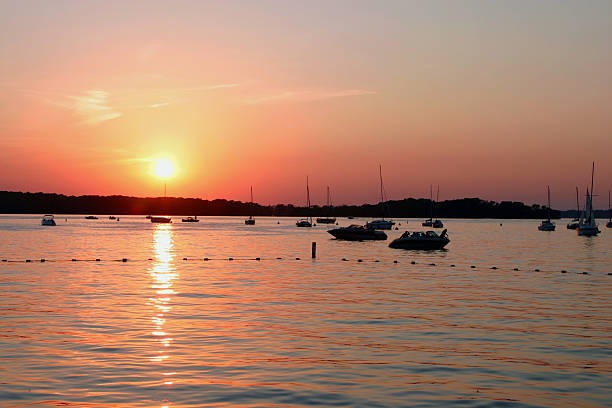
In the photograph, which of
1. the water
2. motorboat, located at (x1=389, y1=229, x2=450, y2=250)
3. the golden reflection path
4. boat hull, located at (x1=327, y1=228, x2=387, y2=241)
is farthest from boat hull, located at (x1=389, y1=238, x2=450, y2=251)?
the water

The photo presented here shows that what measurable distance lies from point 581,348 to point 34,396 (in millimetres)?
16450

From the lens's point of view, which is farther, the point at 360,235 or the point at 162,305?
the point at 360,235

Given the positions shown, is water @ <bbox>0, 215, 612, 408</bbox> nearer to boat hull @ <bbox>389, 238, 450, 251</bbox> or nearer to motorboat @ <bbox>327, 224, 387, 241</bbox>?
boat hull @ <bbox>389, 238, 450, 251</bbox>

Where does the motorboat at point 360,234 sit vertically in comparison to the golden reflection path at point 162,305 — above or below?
above

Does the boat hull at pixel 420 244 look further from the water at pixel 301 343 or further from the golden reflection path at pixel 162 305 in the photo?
the water at pixel 301 343

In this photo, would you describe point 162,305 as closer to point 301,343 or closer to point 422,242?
point 301,343

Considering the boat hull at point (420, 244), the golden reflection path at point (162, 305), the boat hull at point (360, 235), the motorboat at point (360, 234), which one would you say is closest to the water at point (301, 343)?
the golden reflection path at point (162, 305)

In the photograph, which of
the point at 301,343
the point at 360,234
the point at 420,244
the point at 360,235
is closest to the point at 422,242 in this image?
the point at 420,244

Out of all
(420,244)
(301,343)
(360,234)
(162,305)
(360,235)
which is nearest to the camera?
(301,343)

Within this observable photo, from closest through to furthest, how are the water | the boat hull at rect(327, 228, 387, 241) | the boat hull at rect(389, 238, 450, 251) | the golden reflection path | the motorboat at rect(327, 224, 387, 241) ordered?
the water, the golden reflection path, the boat hull at rect(389, 238, 450, 251), the boat hull at rect(327, 228, 387, 241), the motorboat at rect(327, 224, 387, 241)

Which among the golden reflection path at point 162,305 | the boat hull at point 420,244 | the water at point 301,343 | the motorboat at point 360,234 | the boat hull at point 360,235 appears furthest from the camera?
the motorboat at point 360,234

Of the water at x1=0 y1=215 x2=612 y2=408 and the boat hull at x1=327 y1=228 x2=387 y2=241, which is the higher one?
the boat hull at x1=327 y1=228 x2=387 y2=241

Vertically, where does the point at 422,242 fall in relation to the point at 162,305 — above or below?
above

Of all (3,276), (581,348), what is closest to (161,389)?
(581,348)
